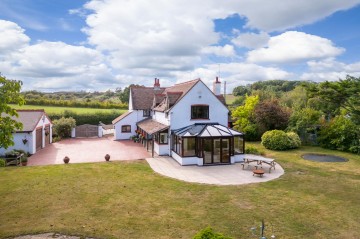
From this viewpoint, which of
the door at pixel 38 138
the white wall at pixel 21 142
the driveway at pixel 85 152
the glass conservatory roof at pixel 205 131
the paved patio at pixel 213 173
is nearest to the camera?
the paved patio at pixel 213 173

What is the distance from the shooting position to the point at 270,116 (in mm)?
35750

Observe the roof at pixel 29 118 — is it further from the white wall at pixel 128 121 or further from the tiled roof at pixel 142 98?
the tiled roof at pixel 142 98

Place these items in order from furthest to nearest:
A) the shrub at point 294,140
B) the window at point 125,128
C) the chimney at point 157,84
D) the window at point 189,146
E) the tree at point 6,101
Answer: the chimney at point 157,84 < the window at point 125,128 < the shrub at point 294,140 < the window at point 189,146 < the tree at point 6,101

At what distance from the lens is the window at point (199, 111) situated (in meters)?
27.2

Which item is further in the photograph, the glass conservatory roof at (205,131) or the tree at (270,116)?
the tree at (270,116)

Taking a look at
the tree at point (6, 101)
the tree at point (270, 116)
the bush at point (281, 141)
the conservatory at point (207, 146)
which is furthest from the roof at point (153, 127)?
the tree at point (6, 101)

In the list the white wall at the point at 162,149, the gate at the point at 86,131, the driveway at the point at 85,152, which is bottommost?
the driveway at the point at 85,152

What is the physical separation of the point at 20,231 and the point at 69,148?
22548mm

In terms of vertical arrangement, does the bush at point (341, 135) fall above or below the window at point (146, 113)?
below

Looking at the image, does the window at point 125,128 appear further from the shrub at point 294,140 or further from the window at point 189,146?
the shrub at point 294,140

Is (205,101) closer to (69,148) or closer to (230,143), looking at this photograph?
(230,143)

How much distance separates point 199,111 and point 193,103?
3.43 feet

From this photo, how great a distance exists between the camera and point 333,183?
18562 millimetres

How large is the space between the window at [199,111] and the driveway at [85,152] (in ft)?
20.4
